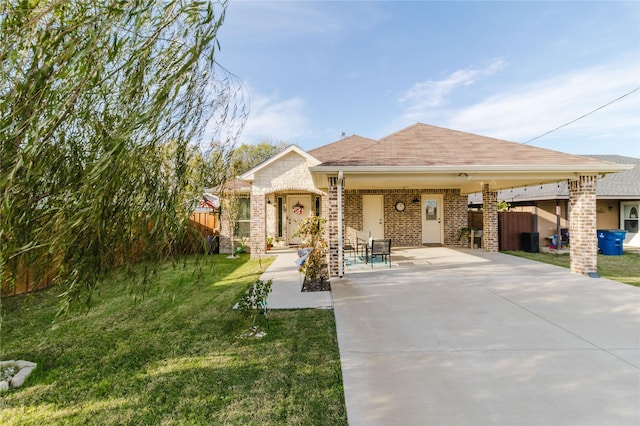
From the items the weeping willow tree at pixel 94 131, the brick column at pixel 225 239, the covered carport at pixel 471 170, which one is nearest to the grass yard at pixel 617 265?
the covered carport at pixel 471 170

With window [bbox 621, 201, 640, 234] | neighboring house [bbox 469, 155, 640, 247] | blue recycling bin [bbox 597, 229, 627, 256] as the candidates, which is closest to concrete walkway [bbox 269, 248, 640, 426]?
blue recycling bin [bbox 597, 229, 627, 256]

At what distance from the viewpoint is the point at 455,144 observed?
9250 mm

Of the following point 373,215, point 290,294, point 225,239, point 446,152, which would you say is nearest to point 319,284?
point 290,294

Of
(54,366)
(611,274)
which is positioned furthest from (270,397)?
(611,274)

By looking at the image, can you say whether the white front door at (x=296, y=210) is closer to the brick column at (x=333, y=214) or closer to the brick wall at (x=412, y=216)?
the brick wall at (x=412, y=216)

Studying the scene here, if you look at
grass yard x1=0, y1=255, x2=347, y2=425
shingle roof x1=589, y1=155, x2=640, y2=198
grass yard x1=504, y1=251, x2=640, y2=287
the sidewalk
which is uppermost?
shingle roof x1=589, y1=155, x2=640, y2=198

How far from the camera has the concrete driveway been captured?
2.60 metres

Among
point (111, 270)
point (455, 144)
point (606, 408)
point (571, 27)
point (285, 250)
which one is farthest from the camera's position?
point (285, 250)

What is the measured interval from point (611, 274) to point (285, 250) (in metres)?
11.0

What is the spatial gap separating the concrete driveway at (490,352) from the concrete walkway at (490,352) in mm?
12

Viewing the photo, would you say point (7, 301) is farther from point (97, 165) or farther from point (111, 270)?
point (97, 165)

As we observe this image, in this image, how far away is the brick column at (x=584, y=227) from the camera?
7.57 m

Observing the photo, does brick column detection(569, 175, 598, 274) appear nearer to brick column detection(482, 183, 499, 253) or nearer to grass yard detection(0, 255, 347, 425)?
brick column detection(482, 183, 499, 253)

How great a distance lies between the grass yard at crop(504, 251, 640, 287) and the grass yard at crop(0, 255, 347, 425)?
7758 mm
